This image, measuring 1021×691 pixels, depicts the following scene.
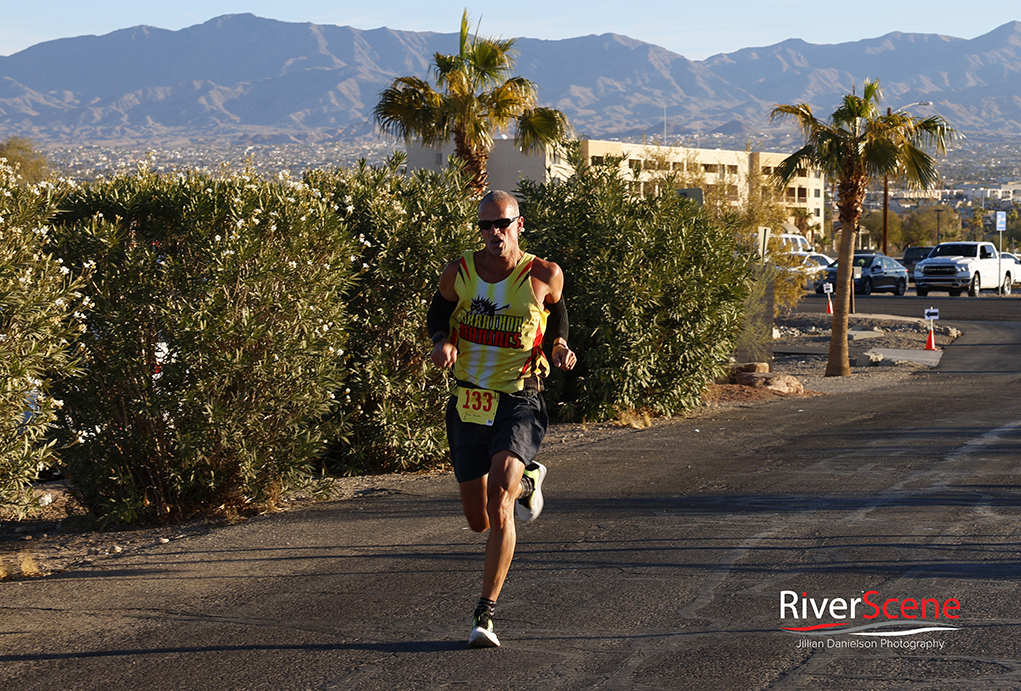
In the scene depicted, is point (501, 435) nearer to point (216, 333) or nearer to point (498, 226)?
point (498, 226)

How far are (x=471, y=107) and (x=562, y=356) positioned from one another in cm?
1670

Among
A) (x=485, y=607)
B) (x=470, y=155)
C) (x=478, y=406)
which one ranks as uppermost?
(x=470, y=155)

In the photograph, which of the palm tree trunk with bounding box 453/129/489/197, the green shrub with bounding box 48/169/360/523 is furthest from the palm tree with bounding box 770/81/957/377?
the green shrub with bounding box 48/169/360/523

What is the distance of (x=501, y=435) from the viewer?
477 cm

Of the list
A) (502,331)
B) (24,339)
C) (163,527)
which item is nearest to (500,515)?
(502,331)

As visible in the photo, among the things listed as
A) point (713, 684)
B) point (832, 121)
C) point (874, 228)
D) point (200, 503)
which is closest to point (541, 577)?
point (713, 684)

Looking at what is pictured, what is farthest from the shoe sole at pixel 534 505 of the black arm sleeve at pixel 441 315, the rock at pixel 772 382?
the rock at pixel 772 382

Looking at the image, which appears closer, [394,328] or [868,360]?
[394,328]

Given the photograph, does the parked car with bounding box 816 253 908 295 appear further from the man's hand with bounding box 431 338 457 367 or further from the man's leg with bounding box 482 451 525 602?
the man's leg with bounding box 482 451 525 602

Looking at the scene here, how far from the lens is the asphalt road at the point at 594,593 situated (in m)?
4.41

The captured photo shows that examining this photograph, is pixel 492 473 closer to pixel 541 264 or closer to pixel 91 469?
pixel 541 264

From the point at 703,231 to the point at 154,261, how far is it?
7.34m

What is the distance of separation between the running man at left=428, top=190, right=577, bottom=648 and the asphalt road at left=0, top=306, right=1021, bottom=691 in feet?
1.92

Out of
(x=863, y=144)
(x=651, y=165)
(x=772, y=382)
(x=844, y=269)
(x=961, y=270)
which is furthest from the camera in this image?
(x=961, y=270)
